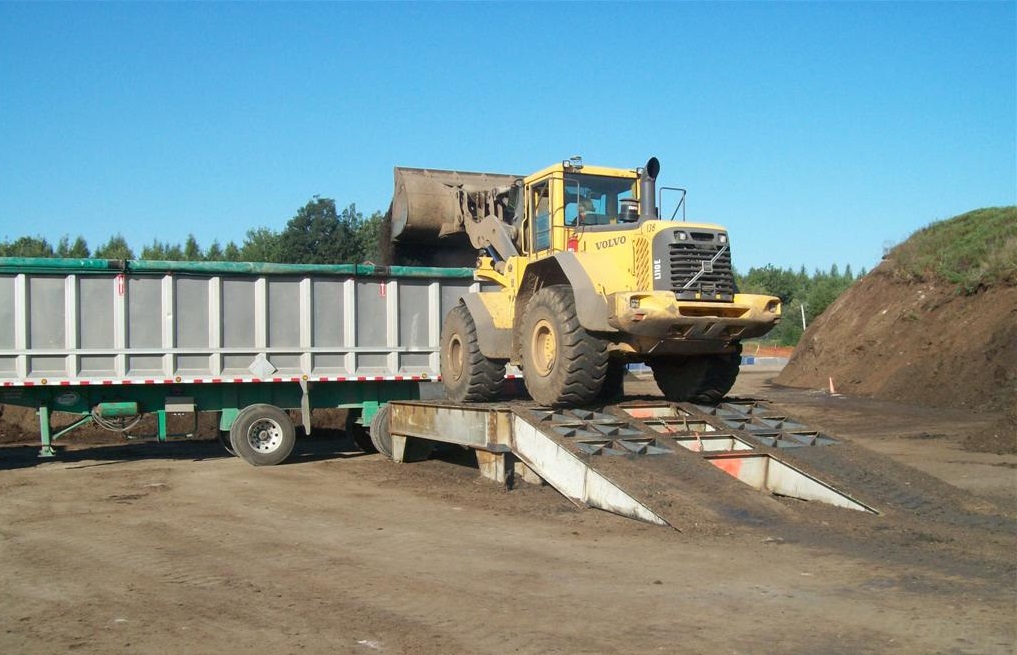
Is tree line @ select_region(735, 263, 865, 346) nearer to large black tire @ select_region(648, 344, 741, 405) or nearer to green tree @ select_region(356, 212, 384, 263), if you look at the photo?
green tree @ select_region(356, 212, 384, 263)

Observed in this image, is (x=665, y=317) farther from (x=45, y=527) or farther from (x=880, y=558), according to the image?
(x=45, y=527)

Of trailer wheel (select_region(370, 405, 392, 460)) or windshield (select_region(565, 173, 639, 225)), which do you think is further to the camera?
trailer wheel (select_region(370, 405, 392, 460))

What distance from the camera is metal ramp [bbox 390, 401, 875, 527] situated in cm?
866

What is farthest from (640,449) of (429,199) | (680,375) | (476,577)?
(429,199)

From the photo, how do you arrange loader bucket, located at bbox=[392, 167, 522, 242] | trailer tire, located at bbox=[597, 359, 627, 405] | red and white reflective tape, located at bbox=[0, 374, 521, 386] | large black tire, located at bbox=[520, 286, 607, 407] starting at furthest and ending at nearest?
loader bucket, located at bbox=[392, 167, 522, 242]
red and white reflective tape, located at bbox=[0, 374, 521, 386]
trailer tire, located at bbox=[597, 359, 627, 405]
large black tire, located at bbox=[520, 286, 607, 407]

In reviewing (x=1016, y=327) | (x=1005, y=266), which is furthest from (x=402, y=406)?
(x=1005, y=266)

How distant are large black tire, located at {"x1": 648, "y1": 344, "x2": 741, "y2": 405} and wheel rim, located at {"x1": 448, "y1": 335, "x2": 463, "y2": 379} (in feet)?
8.45

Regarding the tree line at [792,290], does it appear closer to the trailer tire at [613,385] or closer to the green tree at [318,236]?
the green tree at [318,236]

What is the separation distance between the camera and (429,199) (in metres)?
14.3

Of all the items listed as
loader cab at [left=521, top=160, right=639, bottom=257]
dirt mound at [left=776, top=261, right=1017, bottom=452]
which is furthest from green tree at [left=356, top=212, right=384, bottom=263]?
loader cab at [left=521, top=160, right=639, bottom=257]

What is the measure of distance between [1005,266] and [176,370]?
19.3 m

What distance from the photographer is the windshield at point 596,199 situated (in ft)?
36.0

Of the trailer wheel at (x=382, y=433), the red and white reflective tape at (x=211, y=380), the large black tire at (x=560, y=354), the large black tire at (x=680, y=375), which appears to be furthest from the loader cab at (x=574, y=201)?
the trailer wheel at (x=382, y=433)

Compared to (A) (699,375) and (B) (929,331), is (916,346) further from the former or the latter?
(A) (699,375)
